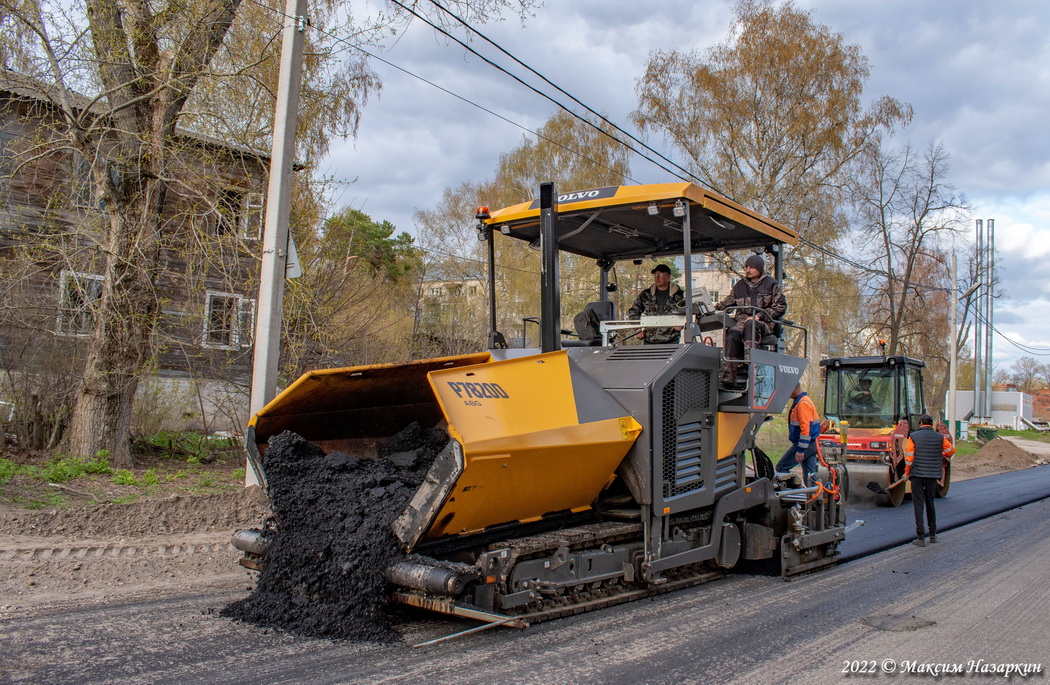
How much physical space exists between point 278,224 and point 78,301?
159 inches

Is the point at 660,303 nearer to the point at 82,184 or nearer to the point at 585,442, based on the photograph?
the point at 585,442

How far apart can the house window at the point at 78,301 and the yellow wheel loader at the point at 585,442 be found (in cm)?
570

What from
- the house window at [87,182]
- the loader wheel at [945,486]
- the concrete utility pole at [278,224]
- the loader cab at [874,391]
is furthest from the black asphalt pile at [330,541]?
the loader wheel at [945,486]

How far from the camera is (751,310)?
5.88 m

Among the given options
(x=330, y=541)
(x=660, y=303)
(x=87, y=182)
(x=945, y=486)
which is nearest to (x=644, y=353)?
(x=660, y=303)

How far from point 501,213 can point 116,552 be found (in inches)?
156

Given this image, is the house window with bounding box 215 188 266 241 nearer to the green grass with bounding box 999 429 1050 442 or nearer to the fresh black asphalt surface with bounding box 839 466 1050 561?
the fresh black asphalt surface with bounding box 839 466 1050 561

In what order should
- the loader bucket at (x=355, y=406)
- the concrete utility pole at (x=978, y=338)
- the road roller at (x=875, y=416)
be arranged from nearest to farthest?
the loader bucket at (x=355, y=406) → the road roller at (x=875, y=416) → the concrete utility pole at (x=978, y=338)

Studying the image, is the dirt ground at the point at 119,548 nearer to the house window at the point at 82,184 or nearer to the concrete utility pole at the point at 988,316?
the house window at the point at 82,184

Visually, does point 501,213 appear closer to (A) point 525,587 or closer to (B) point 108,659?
(A) point 525,587

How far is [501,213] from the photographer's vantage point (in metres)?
6.06

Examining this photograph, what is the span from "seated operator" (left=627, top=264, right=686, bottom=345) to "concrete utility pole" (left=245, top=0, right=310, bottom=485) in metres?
3.33

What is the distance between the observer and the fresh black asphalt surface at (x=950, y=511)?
8.39m

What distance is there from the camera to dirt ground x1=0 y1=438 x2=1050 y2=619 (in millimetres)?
5109
